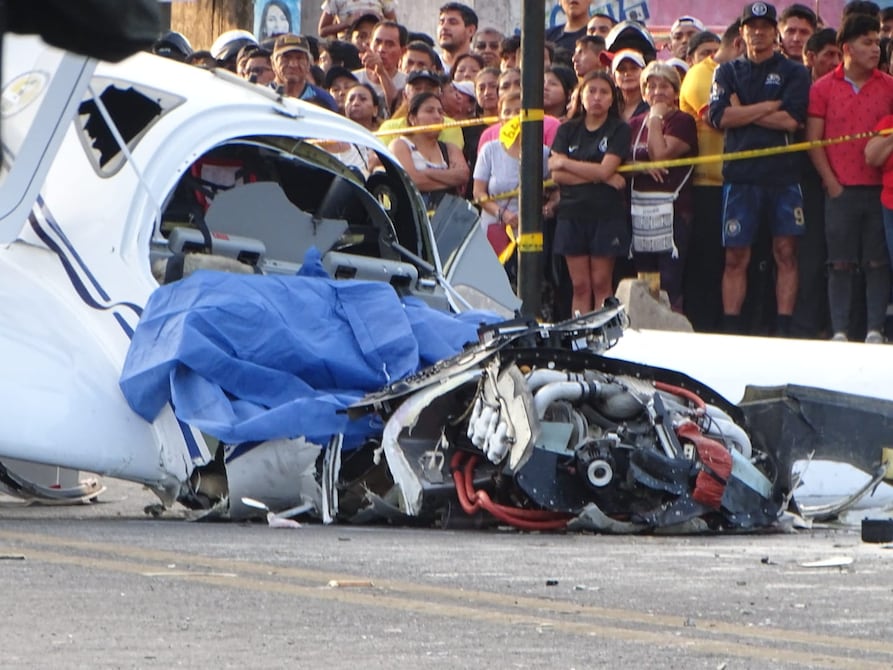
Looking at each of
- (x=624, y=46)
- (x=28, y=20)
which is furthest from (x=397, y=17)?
(x=28, y=20)

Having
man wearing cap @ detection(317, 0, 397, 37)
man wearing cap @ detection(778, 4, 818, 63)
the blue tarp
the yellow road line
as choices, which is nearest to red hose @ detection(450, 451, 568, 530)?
the blue tarp

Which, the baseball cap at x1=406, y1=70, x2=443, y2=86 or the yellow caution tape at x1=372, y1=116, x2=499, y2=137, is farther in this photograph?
the baseball cap at x1=406, y1=70, x2=443, y2=86

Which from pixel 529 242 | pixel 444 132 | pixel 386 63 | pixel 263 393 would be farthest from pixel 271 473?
pixel 386 63

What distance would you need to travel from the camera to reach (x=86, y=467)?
7.46 m

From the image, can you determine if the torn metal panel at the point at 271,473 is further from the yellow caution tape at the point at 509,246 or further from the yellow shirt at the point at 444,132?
the yellow shirt at the point at 444,132

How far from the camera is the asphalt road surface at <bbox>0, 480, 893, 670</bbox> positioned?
14.3 ft

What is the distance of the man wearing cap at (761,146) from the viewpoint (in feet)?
38.4

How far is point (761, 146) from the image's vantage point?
38.9ft

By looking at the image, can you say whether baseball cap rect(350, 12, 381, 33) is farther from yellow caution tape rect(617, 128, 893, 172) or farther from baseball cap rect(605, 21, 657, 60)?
yellow caution tape rect(617, 128, 893, 172)

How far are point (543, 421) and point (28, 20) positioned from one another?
531cm

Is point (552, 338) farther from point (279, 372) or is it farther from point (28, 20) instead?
point (28, 20)

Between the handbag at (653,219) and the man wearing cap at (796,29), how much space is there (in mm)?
1059

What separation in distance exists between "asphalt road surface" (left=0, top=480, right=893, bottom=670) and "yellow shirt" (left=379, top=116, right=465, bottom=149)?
6140 millimetres

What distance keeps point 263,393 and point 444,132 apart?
563 cm
